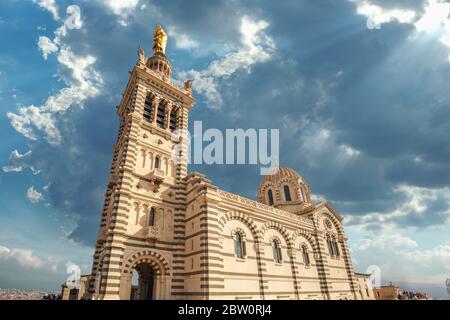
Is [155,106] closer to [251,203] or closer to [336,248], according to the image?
[251,203]

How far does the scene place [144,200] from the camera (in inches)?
746

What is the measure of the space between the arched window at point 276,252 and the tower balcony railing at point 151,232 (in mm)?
10670

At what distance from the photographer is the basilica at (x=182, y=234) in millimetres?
16844

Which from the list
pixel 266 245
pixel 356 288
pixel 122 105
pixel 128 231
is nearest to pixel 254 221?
pixel 266 245

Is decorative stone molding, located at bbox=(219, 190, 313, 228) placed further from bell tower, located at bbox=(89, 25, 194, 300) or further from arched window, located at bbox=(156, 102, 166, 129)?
arched window, located at bbox=(156, 102, 166, 129)

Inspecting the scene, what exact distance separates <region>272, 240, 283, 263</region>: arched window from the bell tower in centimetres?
861

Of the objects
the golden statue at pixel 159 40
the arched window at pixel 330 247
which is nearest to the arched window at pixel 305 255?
the arched window at pixel 330 247

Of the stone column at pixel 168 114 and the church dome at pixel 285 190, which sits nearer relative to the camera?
the stone column at pixel 168 114

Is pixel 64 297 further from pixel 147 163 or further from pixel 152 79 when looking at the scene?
pixel 152 79

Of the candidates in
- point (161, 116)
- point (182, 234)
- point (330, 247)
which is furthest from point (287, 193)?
point (161, 116)

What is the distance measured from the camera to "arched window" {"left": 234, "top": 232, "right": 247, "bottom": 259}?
19.2 meters

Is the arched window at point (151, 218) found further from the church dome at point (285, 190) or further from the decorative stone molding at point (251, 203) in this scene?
the church dome at point (285, 190)

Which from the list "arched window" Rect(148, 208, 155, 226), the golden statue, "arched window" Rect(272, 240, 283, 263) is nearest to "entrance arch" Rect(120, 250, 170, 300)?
"arched window" Rect(148, 208, 155, 226)
